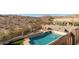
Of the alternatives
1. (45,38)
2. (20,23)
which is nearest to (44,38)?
Answer: (45,38)

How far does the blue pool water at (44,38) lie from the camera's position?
135 centimetres

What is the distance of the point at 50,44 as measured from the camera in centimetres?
135

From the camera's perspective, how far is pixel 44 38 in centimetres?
135

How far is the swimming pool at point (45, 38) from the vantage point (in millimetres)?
1347

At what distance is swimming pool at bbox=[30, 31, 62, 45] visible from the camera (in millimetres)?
1347

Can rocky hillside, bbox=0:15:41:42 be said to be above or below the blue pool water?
above

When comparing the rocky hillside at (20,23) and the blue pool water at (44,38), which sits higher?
the rocky hillside at (20,23)

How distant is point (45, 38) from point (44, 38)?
10mm

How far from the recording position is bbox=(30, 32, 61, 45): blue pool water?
135 centimetres

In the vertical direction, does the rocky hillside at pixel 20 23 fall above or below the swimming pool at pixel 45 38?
above
